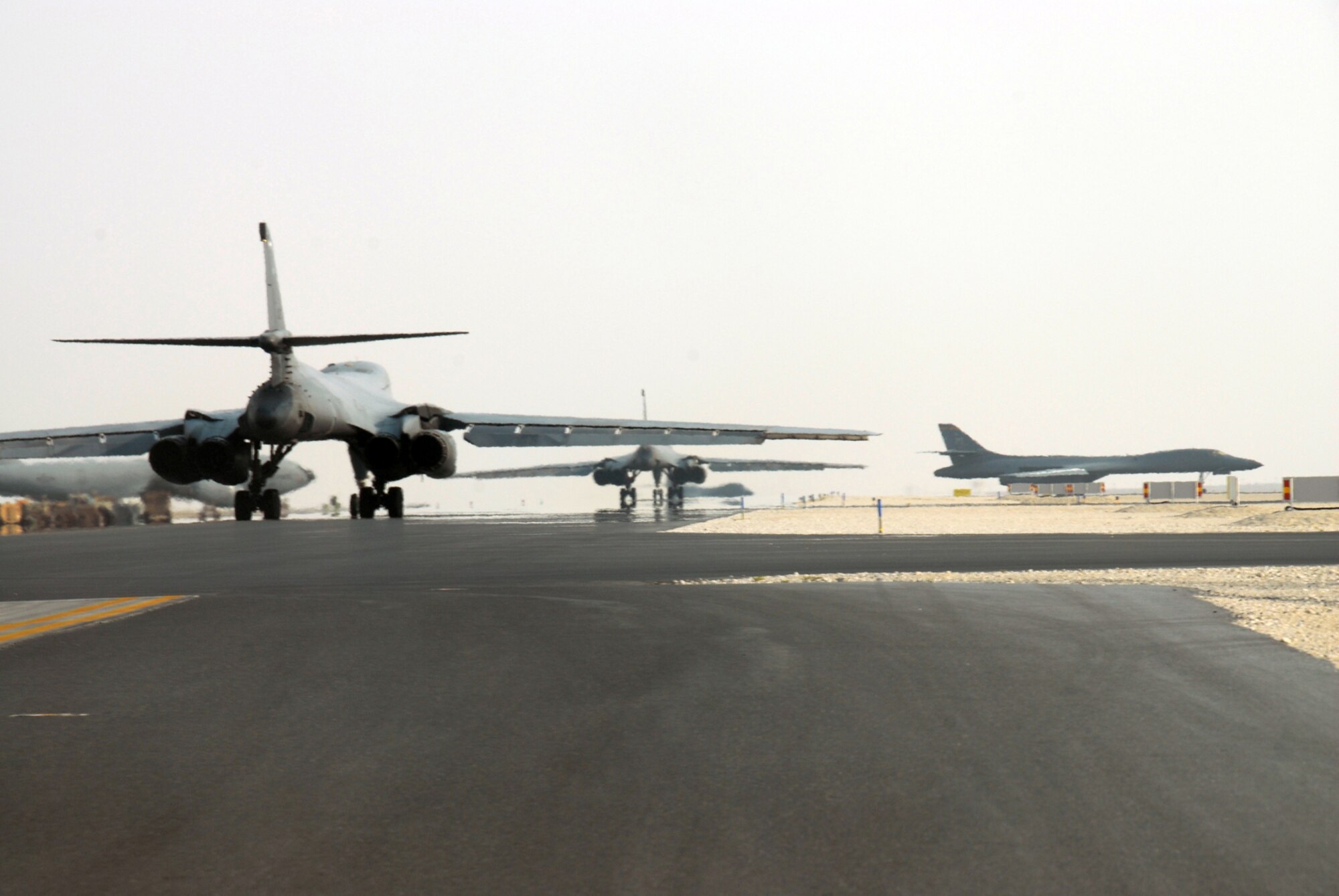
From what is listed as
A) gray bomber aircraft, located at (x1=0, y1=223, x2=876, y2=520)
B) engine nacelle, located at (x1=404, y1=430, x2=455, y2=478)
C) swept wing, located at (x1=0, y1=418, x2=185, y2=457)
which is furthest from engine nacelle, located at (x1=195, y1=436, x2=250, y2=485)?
engine nacelle, located at (x1=404, y1=430, x2=455, y2=478)

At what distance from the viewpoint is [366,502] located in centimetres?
3709

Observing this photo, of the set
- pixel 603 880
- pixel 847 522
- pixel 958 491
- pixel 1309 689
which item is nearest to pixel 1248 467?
pixel 958 491

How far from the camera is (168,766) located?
18.1 ft

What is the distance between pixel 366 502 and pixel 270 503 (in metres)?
3.04

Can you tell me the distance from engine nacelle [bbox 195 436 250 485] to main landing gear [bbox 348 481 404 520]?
17.8 feet

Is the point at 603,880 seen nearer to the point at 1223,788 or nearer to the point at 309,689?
the point at 1223,788

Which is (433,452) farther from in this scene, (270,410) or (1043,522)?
(1043,522)

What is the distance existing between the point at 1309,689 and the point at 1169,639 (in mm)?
2086

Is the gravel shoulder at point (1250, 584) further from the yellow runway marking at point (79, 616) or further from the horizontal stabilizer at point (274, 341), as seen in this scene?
the horizontal stabilizer at point (274, 341)

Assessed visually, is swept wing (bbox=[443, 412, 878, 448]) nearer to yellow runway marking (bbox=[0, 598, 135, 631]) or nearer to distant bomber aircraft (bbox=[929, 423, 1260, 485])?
yellow runway marking (bbox=[0, 598, 135, 631])

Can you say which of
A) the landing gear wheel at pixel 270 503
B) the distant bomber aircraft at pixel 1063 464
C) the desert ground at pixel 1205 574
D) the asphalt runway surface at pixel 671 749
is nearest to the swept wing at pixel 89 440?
the landing gear wheel at pixel 270 503

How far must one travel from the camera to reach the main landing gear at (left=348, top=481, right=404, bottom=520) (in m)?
36.9

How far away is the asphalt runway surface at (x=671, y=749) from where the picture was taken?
13.6 feet

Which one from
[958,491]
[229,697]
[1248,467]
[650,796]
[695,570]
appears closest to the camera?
[650,796]
